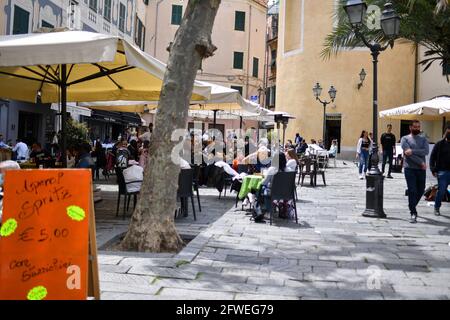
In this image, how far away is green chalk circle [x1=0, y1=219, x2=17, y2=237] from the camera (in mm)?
3336

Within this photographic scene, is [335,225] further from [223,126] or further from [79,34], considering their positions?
[223,126]

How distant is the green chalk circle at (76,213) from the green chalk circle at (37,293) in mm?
500

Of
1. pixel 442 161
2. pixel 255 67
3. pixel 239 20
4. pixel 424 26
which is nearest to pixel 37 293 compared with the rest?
pixel 442 161

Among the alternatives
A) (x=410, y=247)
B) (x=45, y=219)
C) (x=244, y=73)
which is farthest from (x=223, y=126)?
(x=45, y=219)

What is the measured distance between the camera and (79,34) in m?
7.00

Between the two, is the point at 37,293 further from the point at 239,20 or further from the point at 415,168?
the point at 239,20

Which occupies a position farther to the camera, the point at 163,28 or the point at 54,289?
the point at 163,28

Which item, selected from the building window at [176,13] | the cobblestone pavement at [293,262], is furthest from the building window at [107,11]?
the cobblestone pavement at [293,262]

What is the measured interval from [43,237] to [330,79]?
27.1 metres

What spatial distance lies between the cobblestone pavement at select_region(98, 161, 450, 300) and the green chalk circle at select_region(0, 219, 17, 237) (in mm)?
1117

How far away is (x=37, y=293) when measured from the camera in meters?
3.34

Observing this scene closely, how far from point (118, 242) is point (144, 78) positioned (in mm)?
3826
